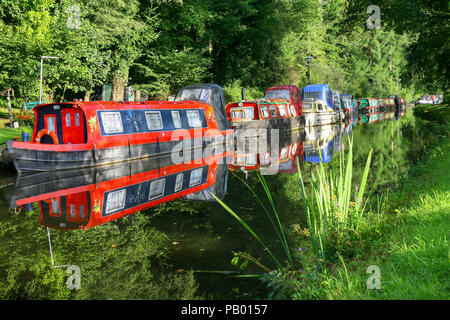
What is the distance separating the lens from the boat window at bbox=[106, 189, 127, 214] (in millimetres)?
9353

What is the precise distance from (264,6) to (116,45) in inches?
567

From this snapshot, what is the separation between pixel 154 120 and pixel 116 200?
285 inches

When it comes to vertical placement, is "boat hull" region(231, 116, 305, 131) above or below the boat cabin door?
below

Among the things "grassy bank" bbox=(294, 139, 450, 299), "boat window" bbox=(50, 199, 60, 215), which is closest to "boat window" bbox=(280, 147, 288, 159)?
"boat window" bbox=(50, 199, 60, 215)

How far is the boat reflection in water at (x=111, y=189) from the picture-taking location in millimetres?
8984

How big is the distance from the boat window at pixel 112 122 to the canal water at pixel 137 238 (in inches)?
79.4

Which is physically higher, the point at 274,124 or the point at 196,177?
the point at 274,124

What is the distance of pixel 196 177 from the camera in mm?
13258

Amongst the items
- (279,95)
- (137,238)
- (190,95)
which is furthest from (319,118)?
(137,238)

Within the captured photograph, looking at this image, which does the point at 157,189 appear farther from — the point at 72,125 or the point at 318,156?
the point at 318,156

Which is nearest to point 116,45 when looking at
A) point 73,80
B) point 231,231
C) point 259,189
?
point 73,80

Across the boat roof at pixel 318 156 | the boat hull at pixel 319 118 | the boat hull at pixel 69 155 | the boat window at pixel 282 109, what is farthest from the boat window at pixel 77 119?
the boat hull at pixel 319 118

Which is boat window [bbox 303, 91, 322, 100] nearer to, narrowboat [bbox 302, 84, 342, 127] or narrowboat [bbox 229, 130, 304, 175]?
narrowboat [bbox 302, 84, 342, 127]

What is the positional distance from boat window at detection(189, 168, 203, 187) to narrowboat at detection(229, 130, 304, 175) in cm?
136
